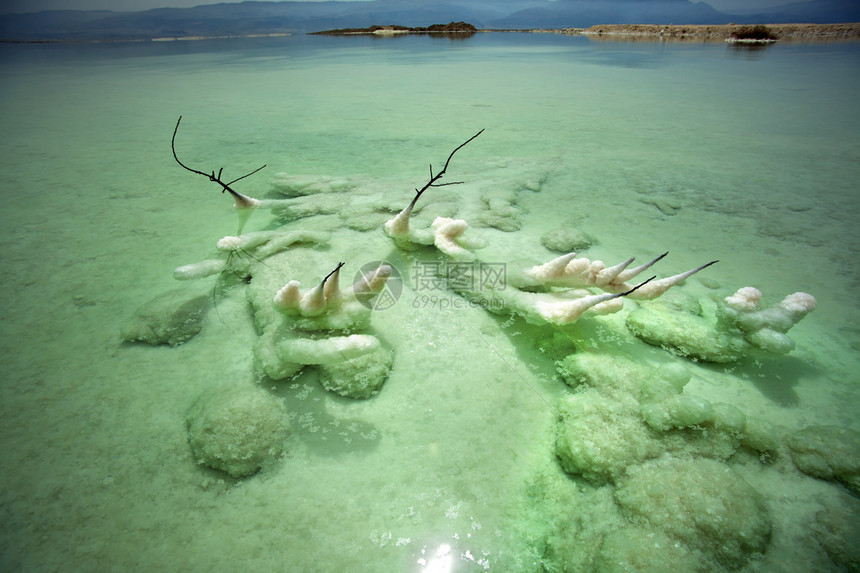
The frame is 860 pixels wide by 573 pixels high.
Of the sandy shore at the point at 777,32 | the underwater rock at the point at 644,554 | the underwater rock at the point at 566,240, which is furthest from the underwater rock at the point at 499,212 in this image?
the sandy shore at the point at 777,32

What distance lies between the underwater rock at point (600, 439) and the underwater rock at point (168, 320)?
1.65m

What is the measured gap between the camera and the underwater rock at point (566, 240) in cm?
233

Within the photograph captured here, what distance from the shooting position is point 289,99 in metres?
6.98

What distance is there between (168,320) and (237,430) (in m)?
0.81

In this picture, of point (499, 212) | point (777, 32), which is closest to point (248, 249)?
point (499, 212)

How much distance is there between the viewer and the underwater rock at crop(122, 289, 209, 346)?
5.30 feet

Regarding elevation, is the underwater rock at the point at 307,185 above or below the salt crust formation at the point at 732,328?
above

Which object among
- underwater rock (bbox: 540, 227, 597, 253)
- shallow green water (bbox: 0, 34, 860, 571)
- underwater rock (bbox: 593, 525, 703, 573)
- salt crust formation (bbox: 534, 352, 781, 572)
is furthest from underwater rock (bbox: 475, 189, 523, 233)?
underwater rock (bbox: 593, 525, 703, 573)

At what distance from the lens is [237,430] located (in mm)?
1210

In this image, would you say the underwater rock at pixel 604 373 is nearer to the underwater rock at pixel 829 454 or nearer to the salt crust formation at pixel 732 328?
the salt crust formation at pixel 732 328

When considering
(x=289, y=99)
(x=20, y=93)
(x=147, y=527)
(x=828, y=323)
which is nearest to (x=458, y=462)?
(x=147, y=527)

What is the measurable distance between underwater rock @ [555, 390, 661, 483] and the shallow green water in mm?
57

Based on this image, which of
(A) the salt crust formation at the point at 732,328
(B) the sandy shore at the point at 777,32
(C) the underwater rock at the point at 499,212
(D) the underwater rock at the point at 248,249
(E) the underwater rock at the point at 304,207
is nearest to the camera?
(A) the salt crust formation at the point at 732,328

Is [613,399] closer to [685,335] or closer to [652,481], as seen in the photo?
[652,481]
